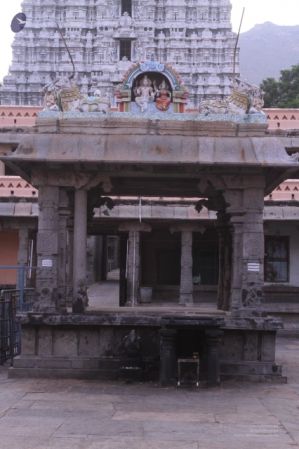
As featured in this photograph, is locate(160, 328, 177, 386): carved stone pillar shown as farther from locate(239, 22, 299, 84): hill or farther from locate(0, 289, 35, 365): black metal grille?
locate(239, 22, 299, 84): hill

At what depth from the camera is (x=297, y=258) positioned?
967 inches

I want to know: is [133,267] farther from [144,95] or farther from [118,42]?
[118,42]

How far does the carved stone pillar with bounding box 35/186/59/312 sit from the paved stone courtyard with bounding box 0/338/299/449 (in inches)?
56.5

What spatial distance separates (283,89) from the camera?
50.4 meters

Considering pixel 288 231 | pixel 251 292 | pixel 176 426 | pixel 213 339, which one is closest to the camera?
pixel 176 426

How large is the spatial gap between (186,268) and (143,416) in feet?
47.4

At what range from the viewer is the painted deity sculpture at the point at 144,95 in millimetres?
12391

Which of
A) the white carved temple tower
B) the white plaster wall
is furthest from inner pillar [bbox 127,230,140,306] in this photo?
the white carved temple tower

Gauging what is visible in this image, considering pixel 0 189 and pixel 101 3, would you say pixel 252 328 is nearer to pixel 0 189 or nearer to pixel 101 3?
pixel 0 189

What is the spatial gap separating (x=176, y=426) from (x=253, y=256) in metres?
4.09

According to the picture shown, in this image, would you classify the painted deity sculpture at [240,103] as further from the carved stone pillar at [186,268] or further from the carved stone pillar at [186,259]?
the carved stone pillar at [186,268]

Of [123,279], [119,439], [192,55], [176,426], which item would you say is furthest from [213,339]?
[192,55]

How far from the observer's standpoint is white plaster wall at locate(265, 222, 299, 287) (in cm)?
2416

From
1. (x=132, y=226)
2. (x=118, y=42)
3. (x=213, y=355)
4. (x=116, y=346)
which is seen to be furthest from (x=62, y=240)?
(x=118, y=42)
